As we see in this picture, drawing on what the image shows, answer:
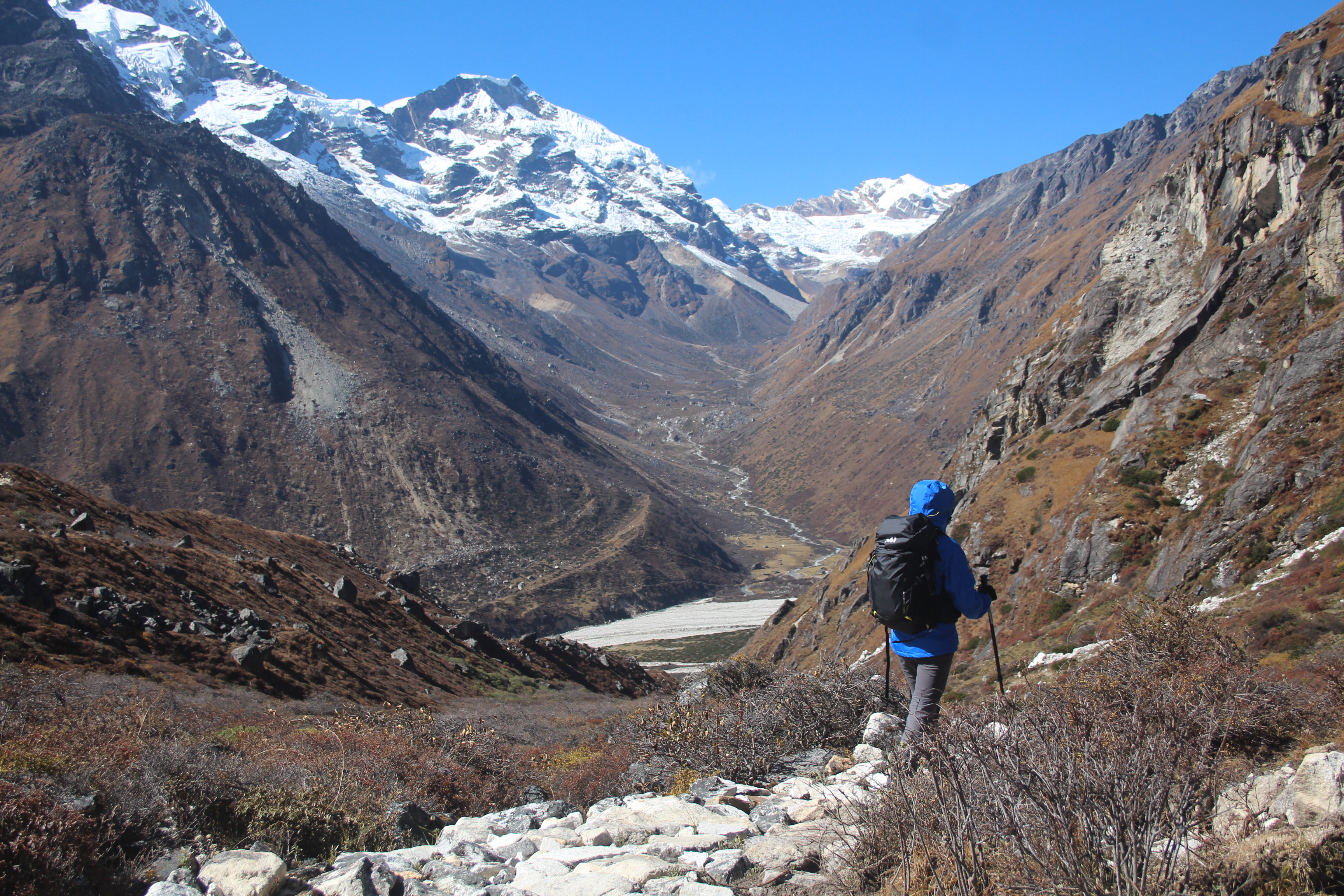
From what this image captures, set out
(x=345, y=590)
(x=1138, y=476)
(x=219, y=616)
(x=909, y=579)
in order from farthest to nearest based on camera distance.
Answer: (x=345, y=590), (x=1138, y=476), (x=219, y=616), (x=909, y=579)

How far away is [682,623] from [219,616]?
8016cm

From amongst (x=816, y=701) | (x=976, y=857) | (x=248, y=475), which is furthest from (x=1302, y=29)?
(x=248, y=475)

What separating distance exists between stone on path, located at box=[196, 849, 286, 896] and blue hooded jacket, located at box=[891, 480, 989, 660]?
5.57 meters

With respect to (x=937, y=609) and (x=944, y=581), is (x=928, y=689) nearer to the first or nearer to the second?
(x=937, y=609)

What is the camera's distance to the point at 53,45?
196 meters

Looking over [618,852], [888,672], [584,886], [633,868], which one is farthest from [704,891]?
[888,672]

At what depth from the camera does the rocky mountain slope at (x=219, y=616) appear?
730 inches

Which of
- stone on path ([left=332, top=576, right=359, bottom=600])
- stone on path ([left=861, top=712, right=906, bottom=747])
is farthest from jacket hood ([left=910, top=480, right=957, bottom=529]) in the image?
stone on path ([left=332, top=576, right=359, bottom=600])

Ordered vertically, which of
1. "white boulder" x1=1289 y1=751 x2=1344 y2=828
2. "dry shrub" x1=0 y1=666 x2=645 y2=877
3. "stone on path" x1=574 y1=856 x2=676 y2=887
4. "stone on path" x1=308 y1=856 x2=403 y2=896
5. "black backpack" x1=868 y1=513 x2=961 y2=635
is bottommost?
"dry shrub" x1=0 y1=666 x2=645 y2=877

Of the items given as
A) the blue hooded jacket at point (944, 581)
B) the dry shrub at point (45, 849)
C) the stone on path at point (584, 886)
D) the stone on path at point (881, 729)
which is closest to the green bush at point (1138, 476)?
the stone on path at point (881, 729)

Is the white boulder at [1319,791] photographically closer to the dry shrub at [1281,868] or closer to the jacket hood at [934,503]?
the dry shrub at [1281,868]

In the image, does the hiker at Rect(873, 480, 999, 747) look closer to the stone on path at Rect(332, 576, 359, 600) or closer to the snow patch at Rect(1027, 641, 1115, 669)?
the snow patch at Rect(1027, 641, 1115, 669)

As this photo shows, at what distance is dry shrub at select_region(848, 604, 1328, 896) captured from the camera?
384 centimetres

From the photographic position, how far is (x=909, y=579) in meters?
7.13
